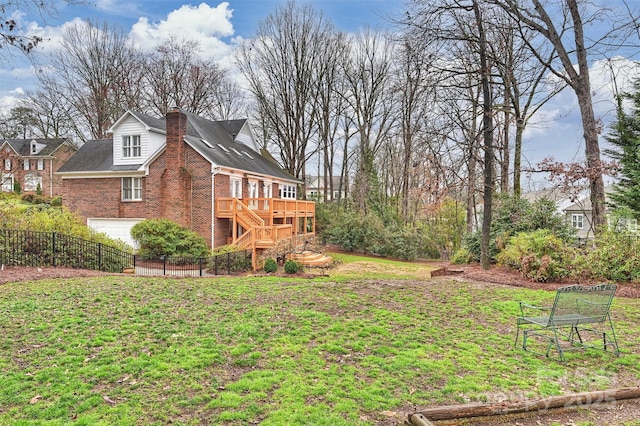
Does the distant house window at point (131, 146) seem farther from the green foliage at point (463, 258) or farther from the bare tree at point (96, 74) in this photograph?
the green foliage at point (463, 258)

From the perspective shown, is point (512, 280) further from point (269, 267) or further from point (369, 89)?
point (369, 89)

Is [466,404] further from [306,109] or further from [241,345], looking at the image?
[306,109]

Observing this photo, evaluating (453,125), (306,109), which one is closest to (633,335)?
(453,125)

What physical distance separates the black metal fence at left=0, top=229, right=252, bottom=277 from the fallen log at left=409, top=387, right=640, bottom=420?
11513mm

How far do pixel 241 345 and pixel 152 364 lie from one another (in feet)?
3.99

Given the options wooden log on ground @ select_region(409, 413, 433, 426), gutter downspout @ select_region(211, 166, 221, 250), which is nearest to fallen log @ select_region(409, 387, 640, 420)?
wooden log on ground @ select_region(409, 413, 433, 426)

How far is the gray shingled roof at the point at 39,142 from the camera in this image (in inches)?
1794

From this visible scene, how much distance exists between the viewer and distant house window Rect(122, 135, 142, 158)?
22.0 metres

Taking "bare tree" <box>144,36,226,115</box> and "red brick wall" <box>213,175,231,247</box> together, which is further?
"bare tree" <box>144,36,226,115</box>

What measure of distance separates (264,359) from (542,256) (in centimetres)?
1001

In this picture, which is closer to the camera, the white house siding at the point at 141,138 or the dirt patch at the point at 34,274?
the dirt patch at the point at 34,274

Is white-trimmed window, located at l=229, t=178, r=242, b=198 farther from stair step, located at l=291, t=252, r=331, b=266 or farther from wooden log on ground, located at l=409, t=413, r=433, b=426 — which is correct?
wooden log on ground, located at l=409, t=413, r=433, b=426

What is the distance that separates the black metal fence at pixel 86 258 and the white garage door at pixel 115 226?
193 inches

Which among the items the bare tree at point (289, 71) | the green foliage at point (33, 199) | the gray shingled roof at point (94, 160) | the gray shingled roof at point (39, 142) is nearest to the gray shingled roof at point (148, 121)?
the gray shingled roof at point (94, 160)
